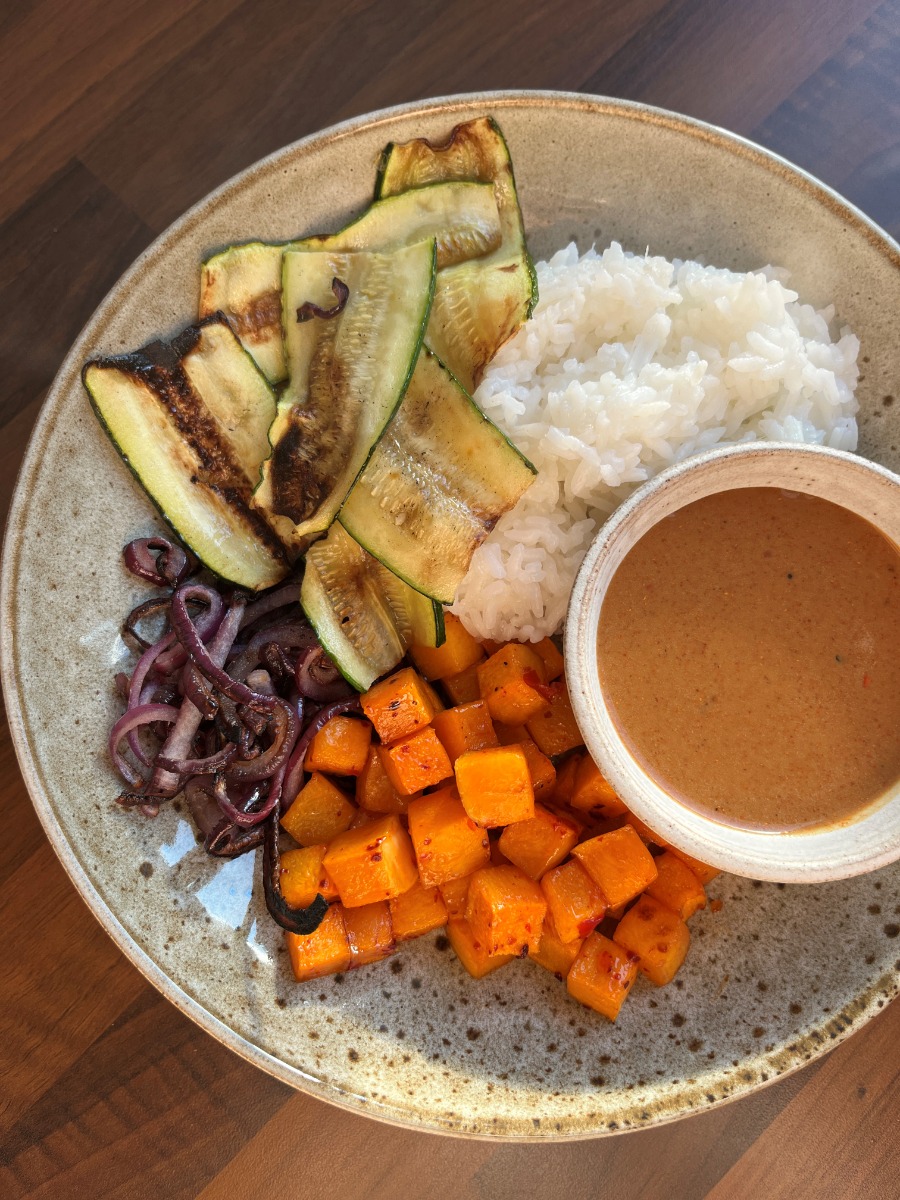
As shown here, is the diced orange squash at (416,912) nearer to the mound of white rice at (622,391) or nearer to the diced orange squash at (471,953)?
the diced orange squash at (471,953)

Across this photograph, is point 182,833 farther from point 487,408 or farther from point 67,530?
point 487,408

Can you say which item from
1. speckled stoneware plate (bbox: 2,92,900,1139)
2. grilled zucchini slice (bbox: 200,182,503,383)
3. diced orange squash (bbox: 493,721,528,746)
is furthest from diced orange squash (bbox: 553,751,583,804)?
grilled zucchini slice (bbox: 200,182,503,383)

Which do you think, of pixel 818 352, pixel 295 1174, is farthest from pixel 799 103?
pixel 295 1174

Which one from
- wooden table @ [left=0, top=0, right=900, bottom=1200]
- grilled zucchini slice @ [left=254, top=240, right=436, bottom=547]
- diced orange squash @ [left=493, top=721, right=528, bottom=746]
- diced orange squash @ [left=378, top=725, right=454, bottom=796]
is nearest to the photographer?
grilled zucchini slice @ [left=254, top=240, right=436, bottom=547]

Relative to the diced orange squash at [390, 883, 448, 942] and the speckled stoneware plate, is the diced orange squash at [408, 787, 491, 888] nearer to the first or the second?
the diced orange squash at [390, 883, 448, 942]

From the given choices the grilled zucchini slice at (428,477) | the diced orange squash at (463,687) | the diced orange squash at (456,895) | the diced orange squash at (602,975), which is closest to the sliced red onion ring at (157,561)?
the grilled zucchini slice at (428,477)

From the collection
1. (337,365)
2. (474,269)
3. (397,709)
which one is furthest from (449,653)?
(474,269)
